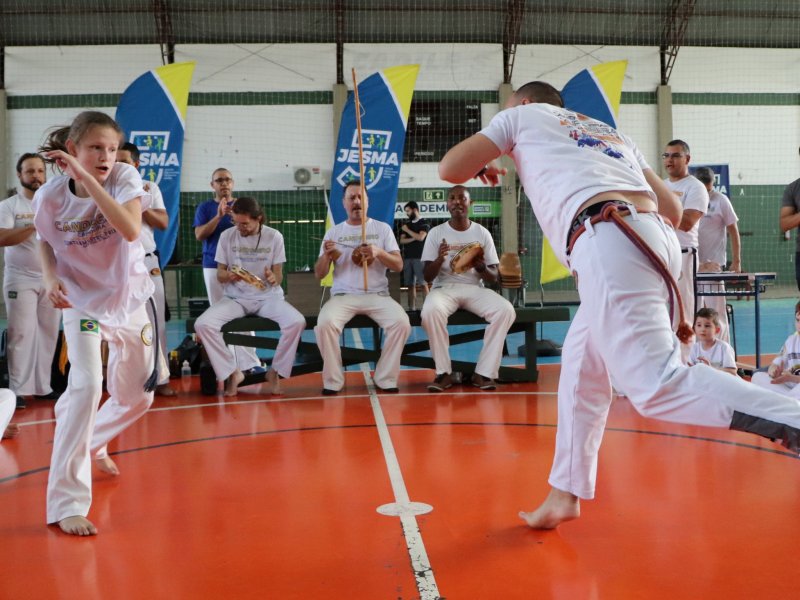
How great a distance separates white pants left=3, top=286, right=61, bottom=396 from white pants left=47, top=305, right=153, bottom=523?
2.99m

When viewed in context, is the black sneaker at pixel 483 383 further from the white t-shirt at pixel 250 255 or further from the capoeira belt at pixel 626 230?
the capoeira belt at pixel 626 230

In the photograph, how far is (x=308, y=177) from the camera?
17.2 metres

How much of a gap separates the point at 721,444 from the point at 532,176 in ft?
7.42

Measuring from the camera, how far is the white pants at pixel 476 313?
6.18 metres

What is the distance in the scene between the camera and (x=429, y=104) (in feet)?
57.4

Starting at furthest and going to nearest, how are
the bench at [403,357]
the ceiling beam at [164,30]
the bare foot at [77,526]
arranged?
the ceiling beam at [164,30] → the bench at [403,357] → the bare foot at [77,526]

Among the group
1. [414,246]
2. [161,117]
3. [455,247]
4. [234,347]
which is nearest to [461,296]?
[455,247]

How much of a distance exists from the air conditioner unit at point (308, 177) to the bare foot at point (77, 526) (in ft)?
48.3

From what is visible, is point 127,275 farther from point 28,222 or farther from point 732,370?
point 732,370

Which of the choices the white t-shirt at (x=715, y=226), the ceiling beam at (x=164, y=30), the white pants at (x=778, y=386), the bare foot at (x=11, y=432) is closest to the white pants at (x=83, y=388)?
the bare foot at (x=11, y=432)

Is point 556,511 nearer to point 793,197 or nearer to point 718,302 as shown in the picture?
point 718,302

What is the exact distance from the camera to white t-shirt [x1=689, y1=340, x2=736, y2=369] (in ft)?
17.4

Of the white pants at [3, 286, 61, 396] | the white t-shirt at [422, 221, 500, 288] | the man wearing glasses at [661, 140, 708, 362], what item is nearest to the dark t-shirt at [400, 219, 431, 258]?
the white t-shirt at [422, 221, 500, 288]

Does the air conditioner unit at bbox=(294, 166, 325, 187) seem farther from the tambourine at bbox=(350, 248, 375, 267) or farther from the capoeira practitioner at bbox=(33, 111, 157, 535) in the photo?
the capoeira practitioner at bbox=(33, 111, 157, 535)
